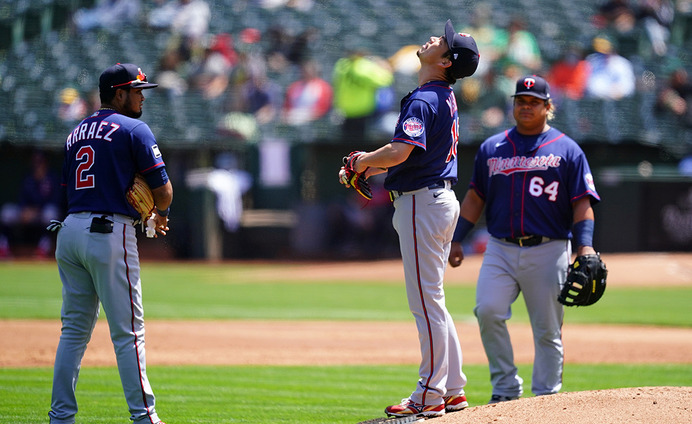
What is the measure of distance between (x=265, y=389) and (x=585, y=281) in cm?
243

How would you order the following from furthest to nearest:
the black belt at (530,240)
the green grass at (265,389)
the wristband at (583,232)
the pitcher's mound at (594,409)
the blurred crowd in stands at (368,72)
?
the blurred crowd in stands at (368,72) → the black belt at (530,240) → the wristband at (583,232) → the green grass at (265,389) → the pitcher's mound at (594,409)

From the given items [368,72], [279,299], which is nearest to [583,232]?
[279,299]

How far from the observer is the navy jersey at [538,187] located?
18.6 feet

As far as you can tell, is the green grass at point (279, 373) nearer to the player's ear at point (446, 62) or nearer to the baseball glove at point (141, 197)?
the baseball glove at point (141, 197)

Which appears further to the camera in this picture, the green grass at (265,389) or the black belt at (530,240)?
the black belt at (530,240)

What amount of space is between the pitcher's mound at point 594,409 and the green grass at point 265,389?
102 centimetres

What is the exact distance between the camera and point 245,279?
1564cm

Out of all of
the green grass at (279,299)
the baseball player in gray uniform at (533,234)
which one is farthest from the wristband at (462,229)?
the green grass at (279,299)

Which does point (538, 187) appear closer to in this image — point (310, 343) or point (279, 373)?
point (279, 373)

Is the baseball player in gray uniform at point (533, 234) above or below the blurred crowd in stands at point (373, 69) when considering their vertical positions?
below

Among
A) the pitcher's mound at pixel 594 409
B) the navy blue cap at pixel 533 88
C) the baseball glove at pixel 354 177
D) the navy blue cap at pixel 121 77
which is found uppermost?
the navy blue cap at pixel 533 88

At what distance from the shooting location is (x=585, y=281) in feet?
17.7

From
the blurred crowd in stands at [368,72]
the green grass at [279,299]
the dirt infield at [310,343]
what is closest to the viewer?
the dirt infield at [310,343]

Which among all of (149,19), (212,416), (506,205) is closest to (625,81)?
(149,19)
